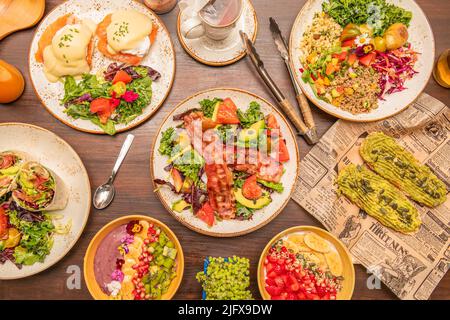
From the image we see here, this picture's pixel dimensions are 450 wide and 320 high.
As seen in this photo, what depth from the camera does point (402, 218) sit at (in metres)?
2.21

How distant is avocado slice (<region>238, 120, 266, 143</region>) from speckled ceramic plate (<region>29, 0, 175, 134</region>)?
482mm

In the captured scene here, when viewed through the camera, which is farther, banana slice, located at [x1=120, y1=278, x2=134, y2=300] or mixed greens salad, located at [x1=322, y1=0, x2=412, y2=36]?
mixed greens salad, located at [x1=322, y1=0, x2=412, y2=36]

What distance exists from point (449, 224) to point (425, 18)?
1.17 meters

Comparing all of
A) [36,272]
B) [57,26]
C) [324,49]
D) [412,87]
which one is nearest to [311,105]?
[324,49]

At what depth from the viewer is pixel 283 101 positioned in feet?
7.23

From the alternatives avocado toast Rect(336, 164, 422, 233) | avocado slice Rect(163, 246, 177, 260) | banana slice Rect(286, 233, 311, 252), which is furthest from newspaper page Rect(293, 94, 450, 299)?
avocado slice Rect(163, 246, 177, 260)

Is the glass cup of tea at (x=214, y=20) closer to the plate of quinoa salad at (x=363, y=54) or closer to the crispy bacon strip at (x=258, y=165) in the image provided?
the plate of quinoa salad at (x=363, y=54)

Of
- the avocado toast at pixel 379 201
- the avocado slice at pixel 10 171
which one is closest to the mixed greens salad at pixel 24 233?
the avocado slice at pixel 10 171

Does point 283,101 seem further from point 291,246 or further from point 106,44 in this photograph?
point 106,44

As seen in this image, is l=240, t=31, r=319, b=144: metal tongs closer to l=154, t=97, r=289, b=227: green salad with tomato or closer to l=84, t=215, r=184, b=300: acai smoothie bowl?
l=154, t=97, r=289, b=227: green salad with tomato

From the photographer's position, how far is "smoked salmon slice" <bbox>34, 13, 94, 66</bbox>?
2193mm

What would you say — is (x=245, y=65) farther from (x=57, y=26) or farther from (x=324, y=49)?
(x=57, y=26)

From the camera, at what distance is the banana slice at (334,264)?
2.13 meters

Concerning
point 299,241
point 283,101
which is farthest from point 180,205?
point 283,101
